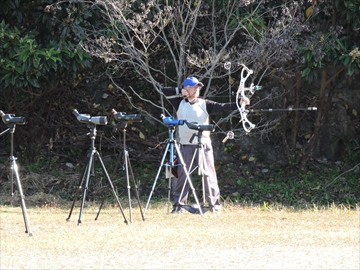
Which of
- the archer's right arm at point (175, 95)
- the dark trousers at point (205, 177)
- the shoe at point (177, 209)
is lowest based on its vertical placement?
the shoe at point (177, 209)

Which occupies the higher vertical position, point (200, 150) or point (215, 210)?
point (200, 150)

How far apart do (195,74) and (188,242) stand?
545cm

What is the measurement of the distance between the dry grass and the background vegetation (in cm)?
304

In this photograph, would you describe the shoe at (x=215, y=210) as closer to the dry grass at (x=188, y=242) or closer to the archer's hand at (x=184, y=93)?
the dry grass at (x=188, y=242)

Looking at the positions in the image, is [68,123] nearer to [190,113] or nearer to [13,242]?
[190,113]

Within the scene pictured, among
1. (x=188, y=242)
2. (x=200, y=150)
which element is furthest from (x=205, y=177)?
(x=188, y=242)

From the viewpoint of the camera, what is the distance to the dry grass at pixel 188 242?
822 centimetres

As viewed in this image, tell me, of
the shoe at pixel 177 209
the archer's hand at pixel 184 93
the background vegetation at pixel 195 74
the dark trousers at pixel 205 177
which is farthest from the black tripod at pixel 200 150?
the background vegetation at pixel 195 74

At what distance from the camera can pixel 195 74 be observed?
46.5ft

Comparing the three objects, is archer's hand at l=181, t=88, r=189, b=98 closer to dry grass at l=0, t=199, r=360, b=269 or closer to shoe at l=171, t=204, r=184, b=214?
shoe at l=171, t=204, r=184, b=214

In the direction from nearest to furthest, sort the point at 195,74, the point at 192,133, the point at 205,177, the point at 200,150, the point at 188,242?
the point at 188,242 < the point at 200,150 < the point at 205,177 < the point at 192,133 < the point at 195,74

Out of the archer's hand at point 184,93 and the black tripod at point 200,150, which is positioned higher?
the archer's hand at point 184,93

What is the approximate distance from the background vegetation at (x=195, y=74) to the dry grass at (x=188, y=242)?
3035 mm

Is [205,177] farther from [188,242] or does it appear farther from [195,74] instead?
[195,74]
